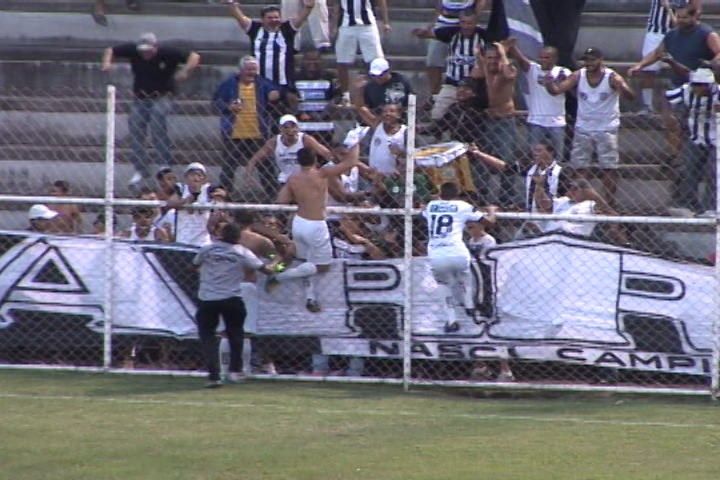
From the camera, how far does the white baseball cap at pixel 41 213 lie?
46.2 feet

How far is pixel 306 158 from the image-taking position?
13562 millimetres

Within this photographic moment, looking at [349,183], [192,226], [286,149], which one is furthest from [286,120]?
[192,226]

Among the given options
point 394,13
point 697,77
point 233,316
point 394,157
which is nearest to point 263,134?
point 394,157

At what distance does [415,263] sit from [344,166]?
1.13m

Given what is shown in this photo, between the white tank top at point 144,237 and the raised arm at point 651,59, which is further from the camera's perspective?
the raised arm at point 651,59

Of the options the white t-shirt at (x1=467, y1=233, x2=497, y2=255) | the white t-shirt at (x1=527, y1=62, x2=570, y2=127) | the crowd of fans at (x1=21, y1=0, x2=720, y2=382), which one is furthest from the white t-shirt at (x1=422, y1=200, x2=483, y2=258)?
the white t-shirt at (x1=527, y1=62, x2=570, y2=127)

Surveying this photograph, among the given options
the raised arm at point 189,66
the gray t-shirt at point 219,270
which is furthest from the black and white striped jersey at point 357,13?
the gray t-shirt at point 219,270

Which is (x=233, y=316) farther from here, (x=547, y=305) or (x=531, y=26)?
(x=531, y=26)

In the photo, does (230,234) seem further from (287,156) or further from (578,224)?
(578,224)

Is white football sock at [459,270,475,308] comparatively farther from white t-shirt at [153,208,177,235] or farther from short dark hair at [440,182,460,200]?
white t-shirt at [153,208,177,235]

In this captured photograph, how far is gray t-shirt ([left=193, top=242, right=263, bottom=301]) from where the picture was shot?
13.1 m

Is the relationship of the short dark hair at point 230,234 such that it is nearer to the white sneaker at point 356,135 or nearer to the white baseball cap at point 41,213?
the white sneaker at point 356,135

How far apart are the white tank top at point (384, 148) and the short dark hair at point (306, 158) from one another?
101cm

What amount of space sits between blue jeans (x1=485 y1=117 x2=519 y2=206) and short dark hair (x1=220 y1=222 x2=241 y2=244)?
2.54 meters
